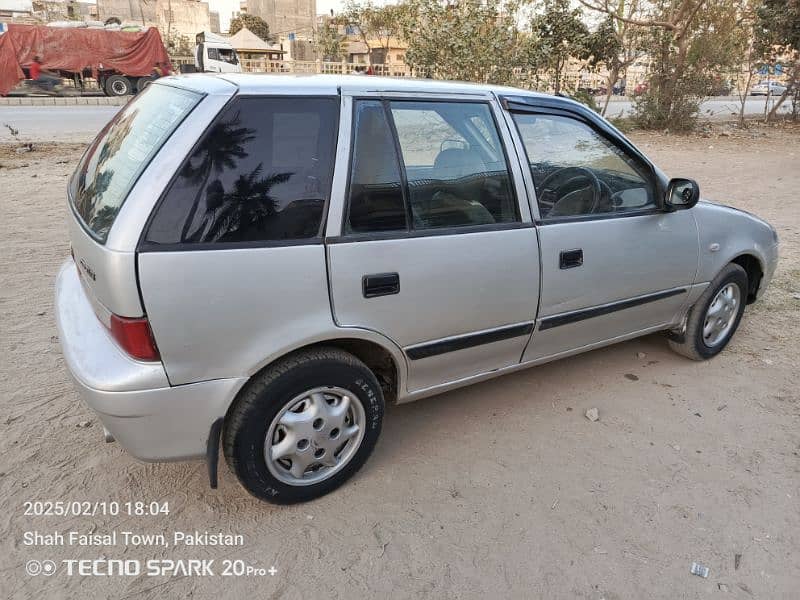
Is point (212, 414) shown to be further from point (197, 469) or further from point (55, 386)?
point (55, 386)

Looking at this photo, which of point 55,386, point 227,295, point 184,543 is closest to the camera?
point 227,295

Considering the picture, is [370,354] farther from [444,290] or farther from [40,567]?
[40,567]

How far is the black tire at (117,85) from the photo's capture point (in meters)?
22.4

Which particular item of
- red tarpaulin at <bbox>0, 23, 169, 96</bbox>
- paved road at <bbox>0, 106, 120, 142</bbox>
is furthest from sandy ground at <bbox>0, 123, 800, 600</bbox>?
red tarpaulin at <bbox>0, 23, 169, 96</bbox>

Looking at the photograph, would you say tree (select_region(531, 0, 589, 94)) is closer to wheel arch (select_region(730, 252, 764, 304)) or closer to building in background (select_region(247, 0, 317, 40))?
wheel arch (select_region(730, 252, 764, 304))

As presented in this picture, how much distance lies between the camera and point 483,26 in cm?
1191

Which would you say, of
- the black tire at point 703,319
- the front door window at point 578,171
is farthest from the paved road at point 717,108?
the front door window at point 578,171

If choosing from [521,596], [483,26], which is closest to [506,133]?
[521,596]

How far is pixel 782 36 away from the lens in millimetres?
16281

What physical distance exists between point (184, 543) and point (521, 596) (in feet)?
4.33

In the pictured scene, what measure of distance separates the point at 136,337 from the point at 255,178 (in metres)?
0.70

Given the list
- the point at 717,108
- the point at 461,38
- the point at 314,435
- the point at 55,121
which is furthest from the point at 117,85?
the point at 717,108

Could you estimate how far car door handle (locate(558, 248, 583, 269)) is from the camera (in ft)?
9.35

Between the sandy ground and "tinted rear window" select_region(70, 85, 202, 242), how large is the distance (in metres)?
1.21
